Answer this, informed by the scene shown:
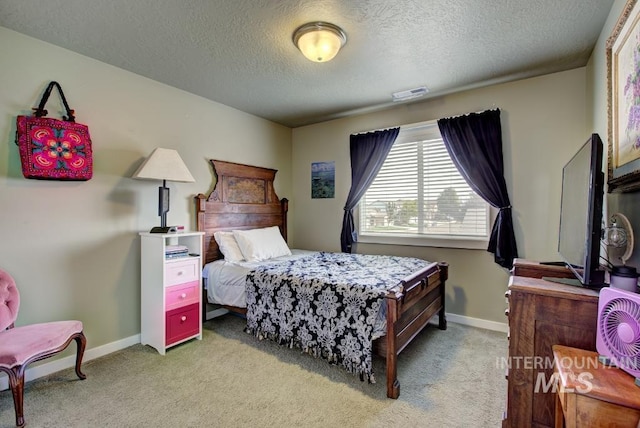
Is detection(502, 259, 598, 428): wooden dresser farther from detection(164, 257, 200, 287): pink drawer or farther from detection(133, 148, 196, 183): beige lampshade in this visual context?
Answer: detection(133, 148, 196, 183): beige lampshade

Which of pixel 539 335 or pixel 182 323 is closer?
pixel 539 335

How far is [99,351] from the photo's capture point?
256 centimetres

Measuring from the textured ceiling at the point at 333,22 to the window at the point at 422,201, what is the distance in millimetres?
708

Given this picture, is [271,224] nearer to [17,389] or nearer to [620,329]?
[17,389]

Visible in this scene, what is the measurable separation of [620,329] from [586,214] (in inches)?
21.6

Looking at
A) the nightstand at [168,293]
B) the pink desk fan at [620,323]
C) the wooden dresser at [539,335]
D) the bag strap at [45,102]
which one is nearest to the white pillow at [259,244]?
the nightstand at [168,293]

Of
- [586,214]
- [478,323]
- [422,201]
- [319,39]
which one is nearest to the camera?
[586,214]

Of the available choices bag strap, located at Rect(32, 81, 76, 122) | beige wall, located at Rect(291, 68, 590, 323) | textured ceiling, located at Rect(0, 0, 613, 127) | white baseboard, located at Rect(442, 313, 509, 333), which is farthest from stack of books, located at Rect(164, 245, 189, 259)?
white baseboard, located at Rect(442, 313, 509, 333)

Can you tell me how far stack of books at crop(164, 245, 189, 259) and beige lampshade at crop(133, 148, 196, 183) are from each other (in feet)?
2.11

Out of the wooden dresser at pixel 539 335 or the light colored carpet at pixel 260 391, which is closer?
the wooden dresser at pixel 539 335

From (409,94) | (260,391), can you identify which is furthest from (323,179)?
(260,391)

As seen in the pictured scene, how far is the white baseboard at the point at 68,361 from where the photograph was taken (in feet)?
7.13

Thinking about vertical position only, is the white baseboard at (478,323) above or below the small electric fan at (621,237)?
below

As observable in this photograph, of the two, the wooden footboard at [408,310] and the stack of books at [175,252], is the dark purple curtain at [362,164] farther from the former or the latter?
the stack of books at [175,252]
